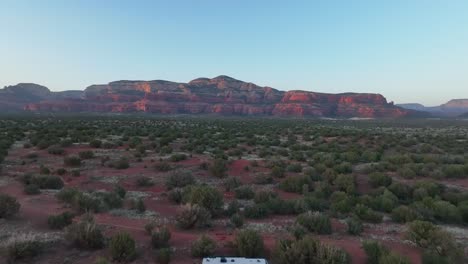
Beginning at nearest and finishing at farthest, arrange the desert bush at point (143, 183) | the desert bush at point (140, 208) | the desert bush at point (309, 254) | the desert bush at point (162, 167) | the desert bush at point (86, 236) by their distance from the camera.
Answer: the desert bush at point (309, 254) → the desert bush at point (86, 236) → the desert bush at point (140, 208) → the desert bush at point (143, 183) → the desert bush at point (162, 167)

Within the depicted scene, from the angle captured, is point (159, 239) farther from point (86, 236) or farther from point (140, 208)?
point (140, 208)

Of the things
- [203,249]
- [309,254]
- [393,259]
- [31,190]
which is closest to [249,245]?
[203,249]

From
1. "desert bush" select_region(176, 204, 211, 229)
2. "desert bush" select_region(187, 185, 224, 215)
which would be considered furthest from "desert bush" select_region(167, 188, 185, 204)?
"desert bush" select_region(176, 204, 211, 229)

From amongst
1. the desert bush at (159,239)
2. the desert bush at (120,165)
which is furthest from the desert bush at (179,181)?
the desert bush at (159,239)

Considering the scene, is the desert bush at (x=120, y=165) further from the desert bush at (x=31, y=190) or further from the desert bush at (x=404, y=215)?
the desert bush at (x=404, y=215)

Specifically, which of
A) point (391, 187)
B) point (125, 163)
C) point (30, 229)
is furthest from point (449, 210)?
point (125, 163)

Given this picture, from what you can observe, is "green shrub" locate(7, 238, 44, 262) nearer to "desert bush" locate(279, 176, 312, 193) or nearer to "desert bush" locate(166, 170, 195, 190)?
"desert bush" locate(166, 170, 195, 190)
